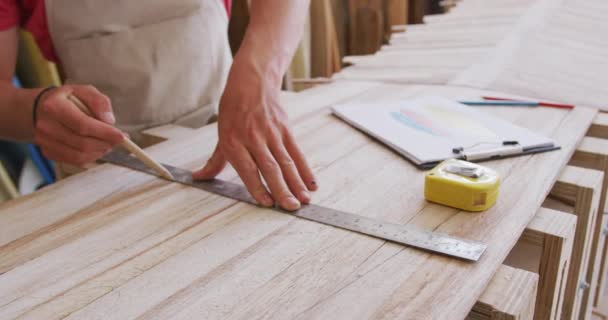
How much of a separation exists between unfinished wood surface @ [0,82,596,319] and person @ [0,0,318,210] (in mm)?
76

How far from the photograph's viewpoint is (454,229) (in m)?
0.89

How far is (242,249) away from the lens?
0.84m

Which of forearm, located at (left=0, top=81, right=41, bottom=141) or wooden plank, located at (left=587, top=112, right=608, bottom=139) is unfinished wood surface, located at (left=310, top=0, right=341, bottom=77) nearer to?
wooden plank, located at (left=587, top=112, right=608, bottom=139)

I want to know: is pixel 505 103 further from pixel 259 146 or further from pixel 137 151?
pixel 137 151

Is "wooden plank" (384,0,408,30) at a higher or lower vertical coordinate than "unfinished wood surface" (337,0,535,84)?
lower

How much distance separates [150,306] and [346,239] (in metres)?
0.33

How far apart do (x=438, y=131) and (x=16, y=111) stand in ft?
3.48

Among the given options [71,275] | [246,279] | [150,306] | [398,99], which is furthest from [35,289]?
[398,99]

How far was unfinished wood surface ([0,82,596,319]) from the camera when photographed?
71cm

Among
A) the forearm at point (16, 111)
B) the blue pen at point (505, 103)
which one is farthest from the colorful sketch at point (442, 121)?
the forearm at point (16, 111)

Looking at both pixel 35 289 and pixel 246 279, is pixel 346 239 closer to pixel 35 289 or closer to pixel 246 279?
pixel 246 279

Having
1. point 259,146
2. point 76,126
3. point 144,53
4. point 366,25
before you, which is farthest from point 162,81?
point 366,25

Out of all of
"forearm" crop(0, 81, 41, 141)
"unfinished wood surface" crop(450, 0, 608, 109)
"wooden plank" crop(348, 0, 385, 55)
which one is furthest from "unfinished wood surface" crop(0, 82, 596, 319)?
"wooden plank" crop(348, 0, 385, 55)

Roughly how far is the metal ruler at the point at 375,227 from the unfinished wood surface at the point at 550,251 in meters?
0.15
